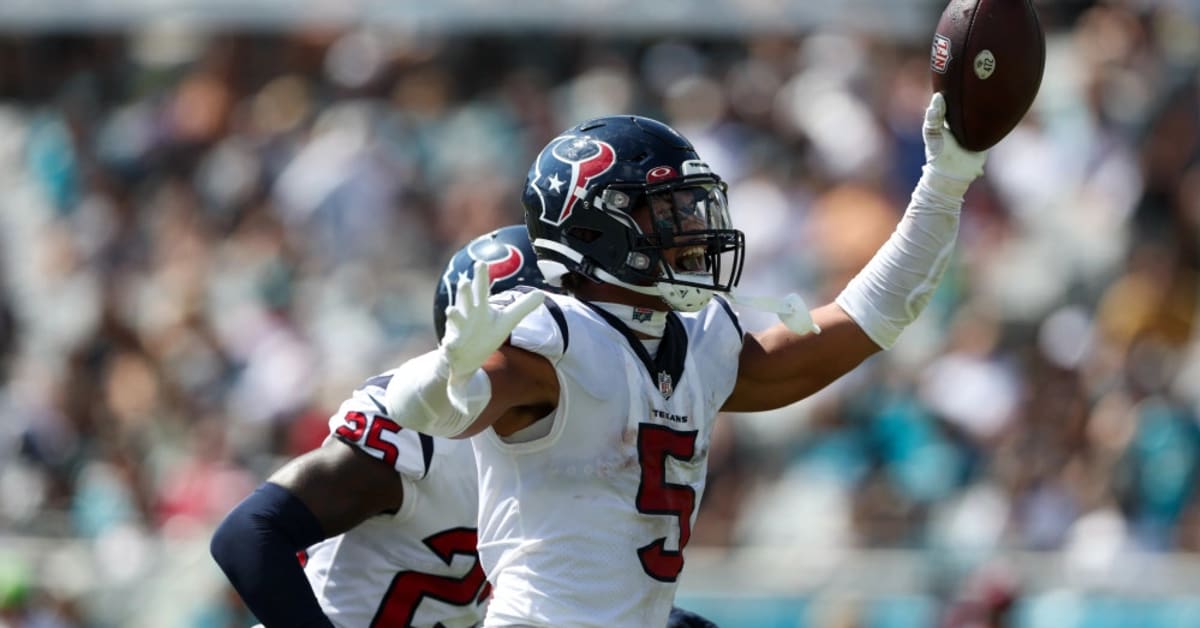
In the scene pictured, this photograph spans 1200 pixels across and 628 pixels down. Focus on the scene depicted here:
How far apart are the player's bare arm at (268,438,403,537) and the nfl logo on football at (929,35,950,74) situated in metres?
1.46

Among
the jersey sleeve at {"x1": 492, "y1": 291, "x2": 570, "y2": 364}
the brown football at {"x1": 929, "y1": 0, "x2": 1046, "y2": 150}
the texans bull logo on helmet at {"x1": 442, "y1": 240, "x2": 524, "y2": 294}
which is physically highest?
the brown football at {"x1": 929, "y1": 0, "x2": 1046, "y2": 150}

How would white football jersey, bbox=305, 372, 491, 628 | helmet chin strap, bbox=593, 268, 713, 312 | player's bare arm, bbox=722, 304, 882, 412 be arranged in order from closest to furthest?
helmet chin strap, bbox=593, 268, 713, 312 < player's bare arm, bbox=722, 304, 882, 412 < white football jersey, bbox=305, 372, 491, 628

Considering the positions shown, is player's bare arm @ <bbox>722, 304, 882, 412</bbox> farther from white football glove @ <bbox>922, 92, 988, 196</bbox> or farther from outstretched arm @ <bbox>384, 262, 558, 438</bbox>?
outstretched arm @ <bbox>384, 262, 558, 438</bbox>

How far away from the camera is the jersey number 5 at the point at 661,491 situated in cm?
374

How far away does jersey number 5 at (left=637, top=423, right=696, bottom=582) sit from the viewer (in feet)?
12.3

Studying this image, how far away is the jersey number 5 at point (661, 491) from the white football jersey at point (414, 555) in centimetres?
73

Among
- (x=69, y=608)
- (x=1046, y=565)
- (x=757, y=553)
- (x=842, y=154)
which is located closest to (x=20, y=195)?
(x=69, y=608)

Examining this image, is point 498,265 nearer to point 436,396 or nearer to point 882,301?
point 882,301

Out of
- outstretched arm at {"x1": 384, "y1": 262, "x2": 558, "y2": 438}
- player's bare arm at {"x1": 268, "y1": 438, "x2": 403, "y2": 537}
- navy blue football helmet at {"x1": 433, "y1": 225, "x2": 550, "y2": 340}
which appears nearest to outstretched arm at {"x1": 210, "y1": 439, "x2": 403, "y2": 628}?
player's bare arm at {"x1": 268, "y1": 438, "x2": 403, "y2": 537}

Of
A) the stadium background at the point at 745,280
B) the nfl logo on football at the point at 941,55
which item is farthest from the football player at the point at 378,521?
the stadium background at the point at 745,280

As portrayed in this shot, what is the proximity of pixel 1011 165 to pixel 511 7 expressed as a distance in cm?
308

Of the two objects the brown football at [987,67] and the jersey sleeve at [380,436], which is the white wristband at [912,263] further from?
the jersey sleeve at [380,436]

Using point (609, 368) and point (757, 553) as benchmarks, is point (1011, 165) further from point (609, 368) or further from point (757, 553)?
point (609, 368)

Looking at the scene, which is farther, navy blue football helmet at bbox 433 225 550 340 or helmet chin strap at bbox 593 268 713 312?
navy blue football helmet at bbox 433 225 550 340
